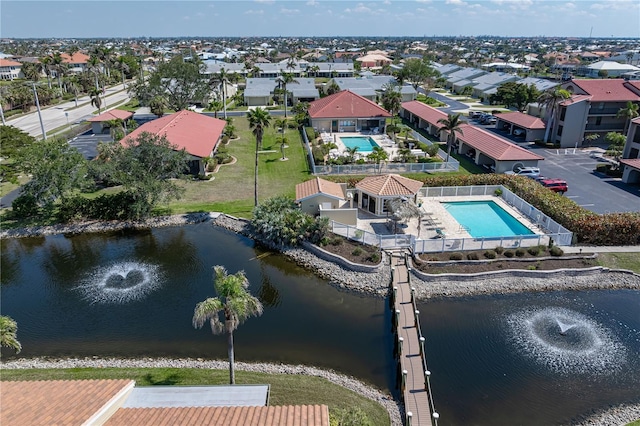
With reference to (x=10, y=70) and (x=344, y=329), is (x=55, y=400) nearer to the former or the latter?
(x=344, y=329)

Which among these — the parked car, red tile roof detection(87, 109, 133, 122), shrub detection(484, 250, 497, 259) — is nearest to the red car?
the parked car

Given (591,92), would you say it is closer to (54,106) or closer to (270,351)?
(270,351)

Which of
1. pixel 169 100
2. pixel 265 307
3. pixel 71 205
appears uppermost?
pixel 169 100

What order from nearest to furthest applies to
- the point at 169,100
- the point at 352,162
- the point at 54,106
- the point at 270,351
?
the point at 270,351 < the point at 352,162 < the point at 169,100 < the point at 54,106

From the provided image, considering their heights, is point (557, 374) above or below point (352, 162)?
below

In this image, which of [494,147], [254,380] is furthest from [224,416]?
[494,147]

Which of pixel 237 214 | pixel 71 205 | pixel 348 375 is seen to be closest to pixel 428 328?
pixel 348 375

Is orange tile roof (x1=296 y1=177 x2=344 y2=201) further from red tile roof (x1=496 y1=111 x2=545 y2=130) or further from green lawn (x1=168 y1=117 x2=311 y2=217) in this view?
red tile roof (x1=496 y1=111 x2=545 y2=130)

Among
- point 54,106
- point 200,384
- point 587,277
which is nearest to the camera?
point 200,384
